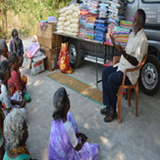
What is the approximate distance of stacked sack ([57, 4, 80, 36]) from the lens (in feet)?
15.1

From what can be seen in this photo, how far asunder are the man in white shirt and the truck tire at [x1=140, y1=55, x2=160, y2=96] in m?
0.81

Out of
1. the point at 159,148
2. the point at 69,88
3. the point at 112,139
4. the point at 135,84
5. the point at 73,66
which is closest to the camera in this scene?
the point at 159,148

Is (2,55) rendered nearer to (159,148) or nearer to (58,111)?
(58,111)

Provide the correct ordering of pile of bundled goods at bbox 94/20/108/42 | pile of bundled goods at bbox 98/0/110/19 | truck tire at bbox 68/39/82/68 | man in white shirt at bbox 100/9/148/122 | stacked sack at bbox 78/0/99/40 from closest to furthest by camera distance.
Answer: man in white shirt at bbox 100/9/148/122, pile of bundled goods at bbox 98/0/110/19, pile of bundled goods at bbox 94/20/108/42, stacked sack at bbox 78/0/99/40, truck tire at bbox 68/39/82/68

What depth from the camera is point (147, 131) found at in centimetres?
286

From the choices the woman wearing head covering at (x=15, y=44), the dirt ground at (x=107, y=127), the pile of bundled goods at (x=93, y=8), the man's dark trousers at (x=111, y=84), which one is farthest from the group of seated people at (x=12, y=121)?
the pile of bundled goods at (x=93, y=8)

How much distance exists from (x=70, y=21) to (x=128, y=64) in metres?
2.43

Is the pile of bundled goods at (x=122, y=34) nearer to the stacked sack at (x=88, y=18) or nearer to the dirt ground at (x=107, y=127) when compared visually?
the stacked sack at (x=88, y=18)

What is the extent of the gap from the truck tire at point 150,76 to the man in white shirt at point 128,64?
0.81 m

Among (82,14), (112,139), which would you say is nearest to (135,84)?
(112,139)

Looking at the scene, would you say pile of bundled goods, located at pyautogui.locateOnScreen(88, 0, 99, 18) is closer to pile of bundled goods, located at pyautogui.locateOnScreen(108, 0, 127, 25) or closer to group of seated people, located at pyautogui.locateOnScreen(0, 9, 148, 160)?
pile of bundled goods, located at pyautogui.locateOnScreen(108, 0, 127, 25)

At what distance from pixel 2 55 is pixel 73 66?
82.4 inches

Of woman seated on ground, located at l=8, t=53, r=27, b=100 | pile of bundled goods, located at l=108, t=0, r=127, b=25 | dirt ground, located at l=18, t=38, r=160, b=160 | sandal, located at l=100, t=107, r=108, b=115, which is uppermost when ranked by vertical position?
pile of bundled goods, located at l=108, t=0, r=127, b=25

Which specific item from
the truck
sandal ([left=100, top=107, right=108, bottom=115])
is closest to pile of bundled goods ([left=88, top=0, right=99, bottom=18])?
the truck
